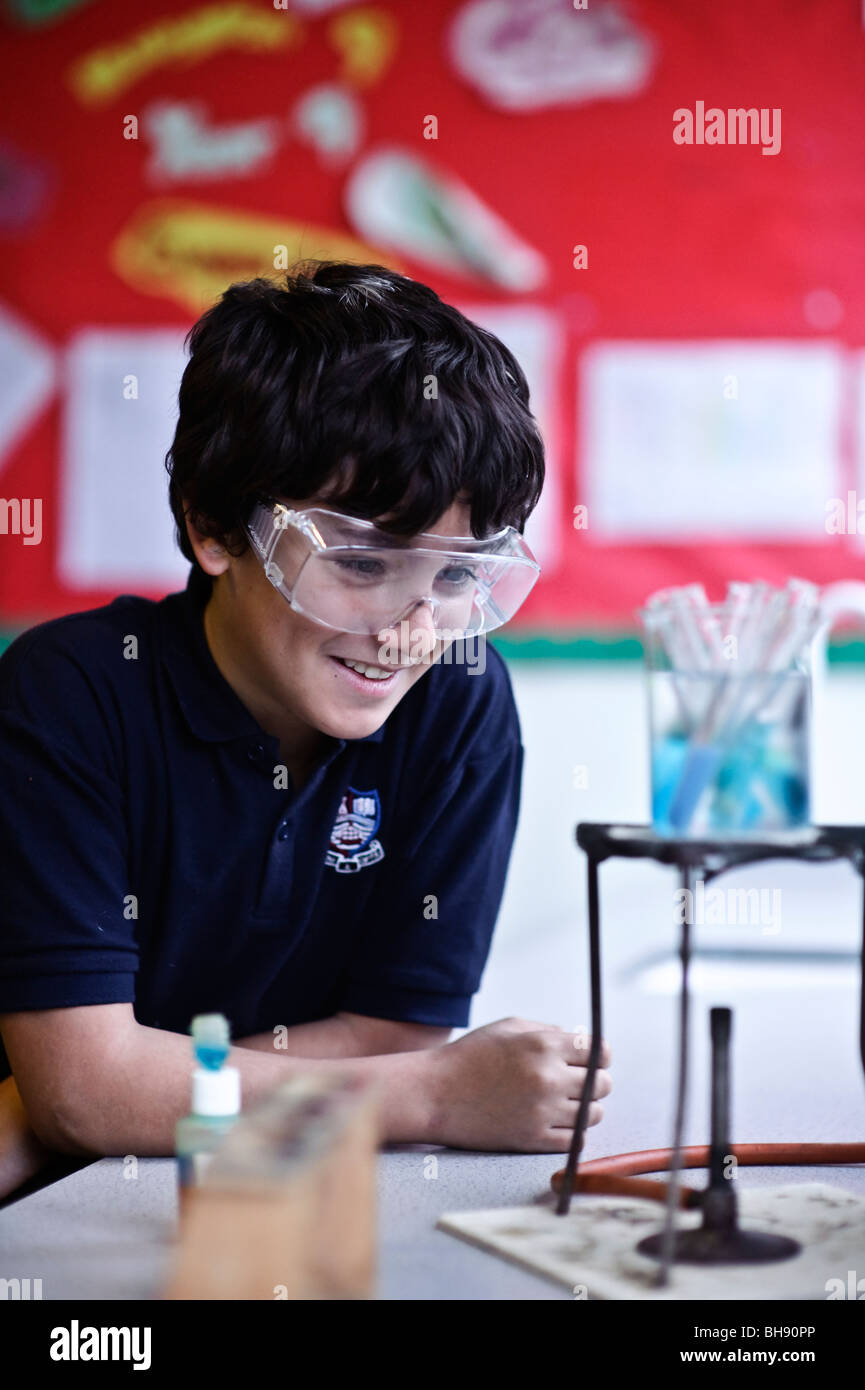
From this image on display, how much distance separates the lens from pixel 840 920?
2531mm

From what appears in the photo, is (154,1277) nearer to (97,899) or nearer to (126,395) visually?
(97,899)

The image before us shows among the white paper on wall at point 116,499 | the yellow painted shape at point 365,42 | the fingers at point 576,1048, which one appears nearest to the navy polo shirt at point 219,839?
the fingers at point 576,1048

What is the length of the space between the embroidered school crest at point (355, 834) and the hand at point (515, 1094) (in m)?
0.27

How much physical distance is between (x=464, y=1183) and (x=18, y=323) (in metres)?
2.34

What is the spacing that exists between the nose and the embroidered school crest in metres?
0.24

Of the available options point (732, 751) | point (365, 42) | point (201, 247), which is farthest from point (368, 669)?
point (365, 42)

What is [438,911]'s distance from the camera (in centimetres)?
138

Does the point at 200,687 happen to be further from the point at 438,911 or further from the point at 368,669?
the point at 438,911

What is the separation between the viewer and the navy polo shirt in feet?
3.76

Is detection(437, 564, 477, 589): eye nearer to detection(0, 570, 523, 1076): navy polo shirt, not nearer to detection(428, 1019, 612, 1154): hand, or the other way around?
detection(0, 570, 523, 1076): navy polo shirt

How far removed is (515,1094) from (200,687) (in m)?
0.46

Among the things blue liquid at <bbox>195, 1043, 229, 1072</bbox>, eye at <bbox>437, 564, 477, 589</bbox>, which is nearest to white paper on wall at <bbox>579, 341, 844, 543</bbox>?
eye at <bbox>437, 564, 477, 589</bbox>

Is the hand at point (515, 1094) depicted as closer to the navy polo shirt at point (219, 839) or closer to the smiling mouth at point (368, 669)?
the navy polo shirt at point (219, 839)

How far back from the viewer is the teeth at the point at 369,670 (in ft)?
4.10
